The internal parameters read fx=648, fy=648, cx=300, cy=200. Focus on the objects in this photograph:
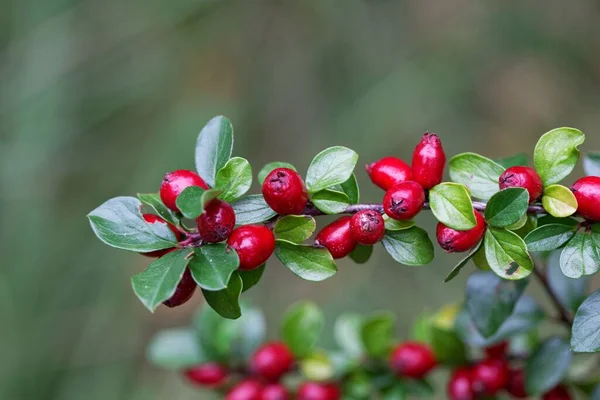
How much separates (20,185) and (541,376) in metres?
2.64

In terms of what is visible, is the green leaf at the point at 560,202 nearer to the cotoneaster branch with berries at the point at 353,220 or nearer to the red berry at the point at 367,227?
the cotoneaster branch with berries at the point at 353,220

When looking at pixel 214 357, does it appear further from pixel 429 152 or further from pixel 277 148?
pixel 277 148

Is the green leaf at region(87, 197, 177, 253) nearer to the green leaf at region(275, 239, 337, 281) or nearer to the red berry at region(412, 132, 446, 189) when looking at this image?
the green leaf at region(275, 239, 337, 281)

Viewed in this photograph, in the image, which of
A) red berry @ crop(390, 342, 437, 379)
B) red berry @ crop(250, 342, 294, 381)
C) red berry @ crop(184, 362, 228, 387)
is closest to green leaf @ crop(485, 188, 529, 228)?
red berry @ crop(390, 342, 437, 379)

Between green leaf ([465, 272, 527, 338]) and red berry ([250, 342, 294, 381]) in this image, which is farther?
red berry ([250, 342, 294, 381])

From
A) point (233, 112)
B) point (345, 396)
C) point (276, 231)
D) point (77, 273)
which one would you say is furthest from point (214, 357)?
point (233, 112)

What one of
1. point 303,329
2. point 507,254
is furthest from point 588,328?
point 303,329

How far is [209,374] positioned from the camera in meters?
1.17

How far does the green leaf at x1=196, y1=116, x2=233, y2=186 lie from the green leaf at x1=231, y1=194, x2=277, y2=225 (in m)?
0.05

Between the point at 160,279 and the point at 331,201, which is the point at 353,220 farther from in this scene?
the point at 160,279

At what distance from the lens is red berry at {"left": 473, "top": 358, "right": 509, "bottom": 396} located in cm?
101

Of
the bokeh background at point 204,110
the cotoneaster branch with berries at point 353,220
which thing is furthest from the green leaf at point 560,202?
the bokeh background at point 204,110

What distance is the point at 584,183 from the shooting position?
0.69m

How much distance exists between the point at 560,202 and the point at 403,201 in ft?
0.56
